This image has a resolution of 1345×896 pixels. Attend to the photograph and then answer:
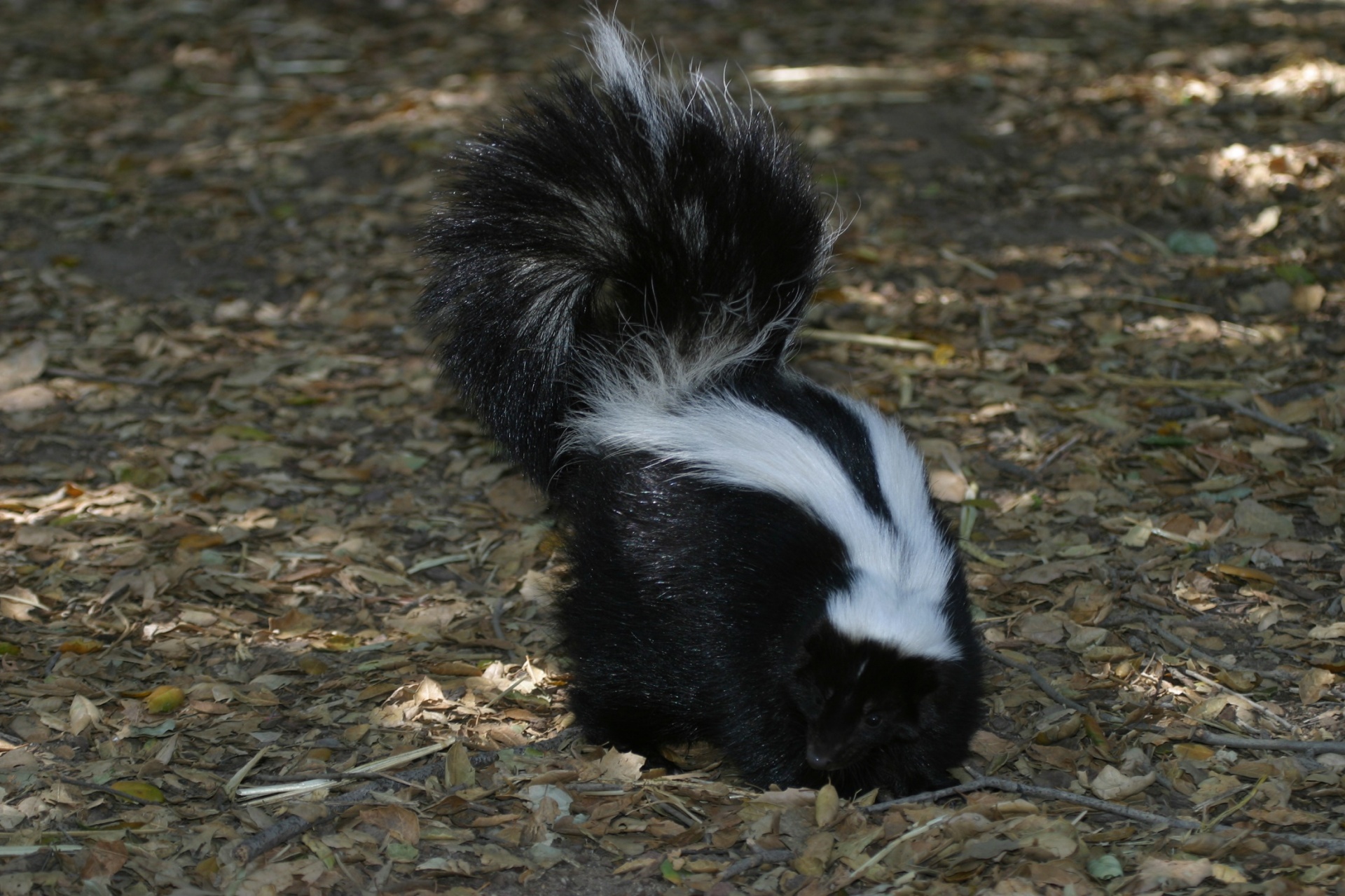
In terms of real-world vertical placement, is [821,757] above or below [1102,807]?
above

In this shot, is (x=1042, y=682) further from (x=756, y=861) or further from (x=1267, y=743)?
(x=756, y=861)

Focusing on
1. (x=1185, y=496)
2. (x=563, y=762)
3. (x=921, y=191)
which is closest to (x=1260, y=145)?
(x=921, y=191)

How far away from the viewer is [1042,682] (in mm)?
4336

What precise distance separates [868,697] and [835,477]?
61 cm

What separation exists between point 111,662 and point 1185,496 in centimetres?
388

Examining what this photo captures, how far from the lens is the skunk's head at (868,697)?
11.8 feet

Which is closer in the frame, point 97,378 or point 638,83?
point 638,83

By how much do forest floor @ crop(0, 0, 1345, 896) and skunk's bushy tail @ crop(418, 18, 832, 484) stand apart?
3.40 ft

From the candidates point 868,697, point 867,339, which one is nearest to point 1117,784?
point 868,697

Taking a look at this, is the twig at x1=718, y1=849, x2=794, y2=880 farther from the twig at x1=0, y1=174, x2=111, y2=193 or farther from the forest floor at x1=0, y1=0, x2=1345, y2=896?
the twig at x1=0, y1=174, x2=111, y2=193

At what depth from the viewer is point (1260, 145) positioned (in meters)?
7.46

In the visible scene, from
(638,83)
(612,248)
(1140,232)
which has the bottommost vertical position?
(1140,232)

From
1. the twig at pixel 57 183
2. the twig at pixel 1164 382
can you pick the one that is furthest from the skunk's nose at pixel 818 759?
the twig at pixel 57 183

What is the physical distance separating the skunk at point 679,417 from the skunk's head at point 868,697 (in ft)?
0.06
